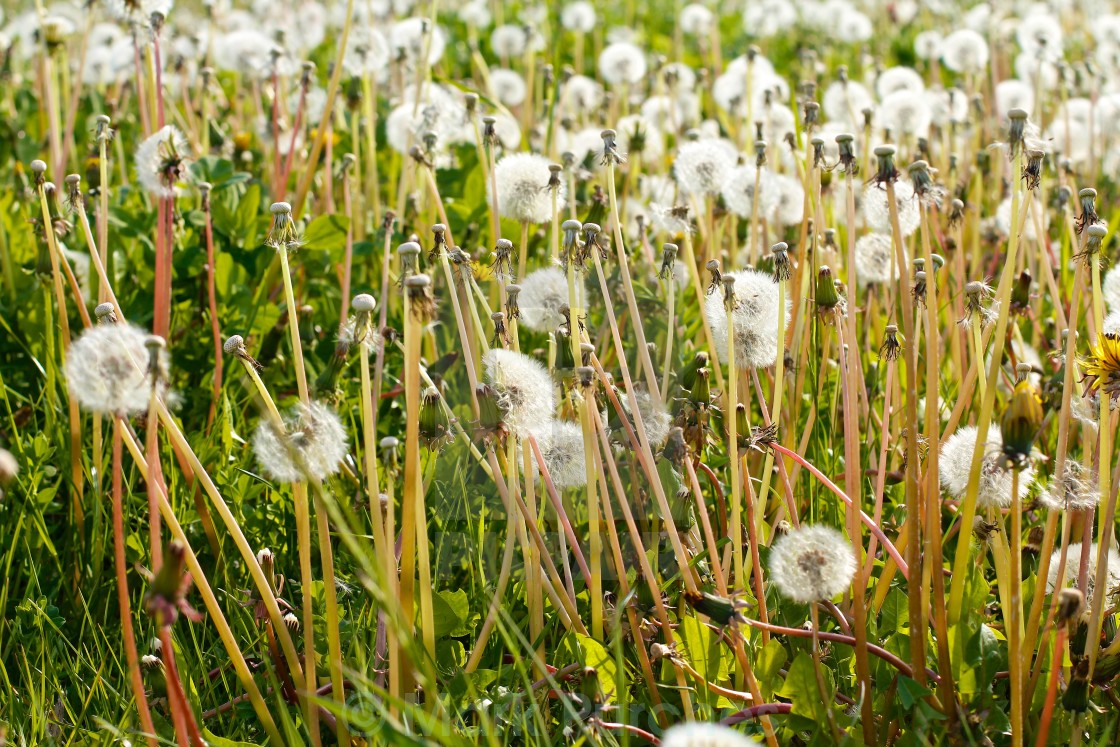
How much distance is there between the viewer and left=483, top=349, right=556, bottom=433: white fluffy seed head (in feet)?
4.43

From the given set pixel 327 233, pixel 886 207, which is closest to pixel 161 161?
pixel 327 233

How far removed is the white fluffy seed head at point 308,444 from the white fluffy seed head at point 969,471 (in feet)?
2.47

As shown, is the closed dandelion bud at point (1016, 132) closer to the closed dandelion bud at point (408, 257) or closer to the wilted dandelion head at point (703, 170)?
the closed dandelion bud at point (408, 257)

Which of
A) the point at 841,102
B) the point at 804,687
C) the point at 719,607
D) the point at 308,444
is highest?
the point at 841,102

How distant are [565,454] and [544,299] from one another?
1.23 feet

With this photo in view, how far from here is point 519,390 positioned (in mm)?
1364

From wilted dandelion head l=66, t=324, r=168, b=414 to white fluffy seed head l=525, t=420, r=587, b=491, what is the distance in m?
0.60

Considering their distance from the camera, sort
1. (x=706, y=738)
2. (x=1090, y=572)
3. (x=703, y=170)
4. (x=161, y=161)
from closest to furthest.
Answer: (x=706, y=738)
(x=1090, y=572)
(x=161, y=161)
(x=703, y=170)

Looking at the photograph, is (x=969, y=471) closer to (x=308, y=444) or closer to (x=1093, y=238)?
(x=1093, y=238)

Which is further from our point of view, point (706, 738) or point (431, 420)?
point (431, 420)

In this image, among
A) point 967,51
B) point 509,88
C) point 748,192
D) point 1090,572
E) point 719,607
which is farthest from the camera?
point 509,88

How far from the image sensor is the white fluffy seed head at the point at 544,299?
1.86 metres

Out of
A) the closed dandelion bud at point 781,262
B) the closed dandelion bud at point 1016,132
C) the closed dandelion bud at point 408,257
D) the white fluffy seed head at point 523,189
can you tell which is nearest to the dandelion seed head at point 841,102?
the white fluffy seed head at point 523,189

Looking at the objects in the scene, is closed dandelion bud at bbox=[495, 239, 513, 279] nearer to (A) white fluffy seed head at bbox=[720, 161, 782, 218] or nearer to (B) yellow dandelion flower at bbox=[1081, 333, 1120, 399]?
(B) yellow dandelion flower at bbox=[1081, 333, 1120, 399]
